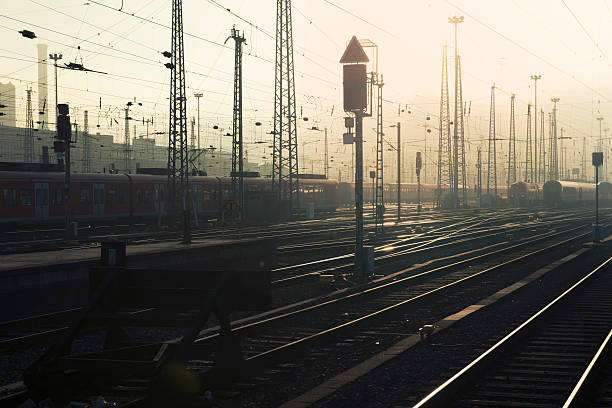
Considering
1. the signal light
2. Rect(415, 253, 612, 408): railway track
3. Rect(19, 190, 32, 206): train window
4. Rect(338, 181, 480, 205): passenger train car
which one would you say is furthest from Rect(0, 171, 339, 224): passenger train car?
Rect(338, 181, 480, 205): passenger train car

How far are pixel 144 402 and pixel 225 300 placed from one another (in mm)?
1663

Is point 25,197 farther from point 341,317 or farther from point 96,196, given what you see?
point 341,317

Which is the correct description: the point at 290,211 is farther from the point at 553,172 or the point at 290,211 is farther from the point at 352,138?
the point at 553,172

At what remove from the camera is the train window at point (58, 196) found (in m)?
32.5

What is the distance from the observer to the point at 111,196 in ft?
118

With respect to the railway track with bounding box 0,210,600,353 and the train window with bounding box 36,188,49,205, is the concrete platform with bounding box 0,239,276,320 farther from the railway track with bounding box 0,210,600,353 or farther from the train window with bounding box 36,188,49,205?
the train window with bounding box 36,188,49,205

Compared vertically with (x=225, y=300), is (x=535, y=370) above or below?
below

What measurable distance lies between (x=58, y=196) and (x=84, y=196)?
1.69 m

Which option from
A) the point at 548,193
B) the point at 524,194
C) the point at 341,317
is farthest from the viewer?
the point at 524,194

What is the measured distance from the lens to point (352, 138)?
17.7 meters

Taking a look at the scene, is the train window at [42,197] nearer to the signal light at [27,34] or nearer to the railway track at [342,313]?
the signal light at [27,34]

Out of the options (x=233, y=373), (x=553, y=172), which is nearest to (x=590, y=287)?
(x=233, y=373)

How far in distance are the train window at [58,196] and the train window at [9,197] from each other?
7.47ft

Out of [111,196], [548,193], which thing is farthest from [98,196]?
[548,193]
